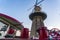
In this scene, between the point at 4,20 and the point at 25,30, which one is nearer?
the point at 25,30

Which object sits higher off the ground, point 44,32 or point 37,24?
point 37,24

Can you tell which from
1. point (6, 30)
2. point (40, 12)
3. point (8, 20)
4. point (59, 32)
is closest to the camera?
point (59, 32)

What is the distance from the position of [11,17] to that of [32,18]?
32653mm

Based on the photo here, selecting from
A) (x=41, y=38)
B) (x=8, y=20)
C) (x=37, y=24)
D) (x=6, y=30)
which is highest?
(x=37, y=24)

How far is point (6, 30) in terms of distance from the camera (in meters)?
25.1

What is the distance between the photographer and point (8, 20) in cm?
2683

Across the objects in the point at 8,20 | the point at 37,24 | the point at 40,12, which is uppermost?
the point at 40,12

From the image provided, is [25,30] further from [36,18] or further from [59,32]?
[36,18]

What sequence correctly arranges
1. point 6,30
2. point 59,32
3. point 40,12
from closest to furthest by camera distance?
1. point 59,32
2. point 6,30
3. point 40,12

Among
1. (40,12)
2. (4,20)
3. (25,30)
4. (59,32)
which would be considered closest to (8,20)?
(4,20)

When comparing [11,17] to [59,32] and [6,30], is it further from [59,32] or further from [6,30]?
[59,32]

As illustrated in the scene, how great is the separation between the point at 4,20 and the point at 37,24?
31.7 m

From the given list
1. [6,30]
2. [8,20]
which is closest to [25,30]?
[6,30]

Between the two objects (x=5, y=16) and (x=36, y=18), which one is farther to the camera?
(x=36, y=18)
